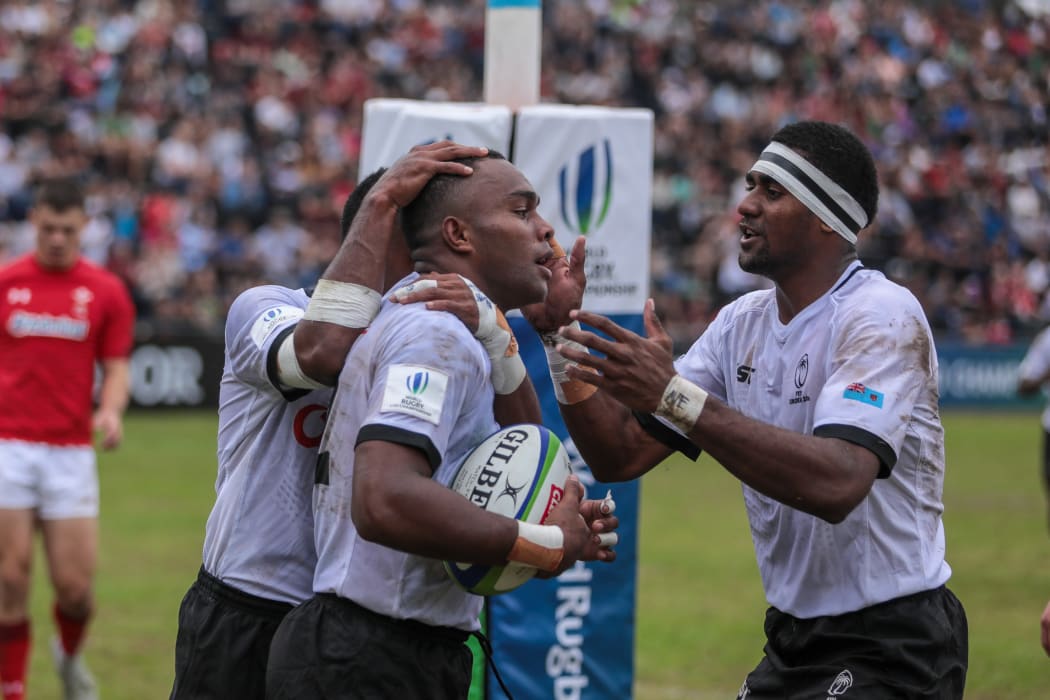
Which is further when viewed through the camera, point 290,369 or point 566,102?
point 566,102

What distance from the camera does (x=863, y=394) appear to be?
3932 mm

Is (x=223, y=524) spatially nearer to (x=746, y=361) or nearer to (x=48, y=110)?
(x=746, y=361)

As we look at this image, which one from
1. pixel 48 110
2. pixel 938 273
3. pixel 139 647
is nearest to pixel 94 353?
pixel 139 647

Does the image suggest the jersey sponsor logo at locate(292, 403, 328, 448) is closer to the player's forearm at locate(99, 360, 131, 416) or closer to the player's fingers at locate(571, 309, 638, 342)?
the player's fingers at locate(571, 309, 638, 342)

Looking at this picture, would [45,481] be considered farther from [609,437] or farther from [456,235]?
[456,235]

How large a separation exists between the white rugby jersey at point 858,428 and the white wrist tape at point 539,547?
0.82 meters

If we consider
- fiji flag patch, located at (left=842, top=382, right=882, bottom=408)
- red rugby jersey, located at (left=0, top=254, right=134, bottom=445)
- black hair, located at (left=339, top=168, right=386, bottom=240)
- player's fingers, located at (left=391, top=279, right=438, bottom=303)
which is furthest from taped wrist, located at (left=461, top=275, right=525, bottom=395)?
red rugby jersey, located at (left=0, top=254, right=134, bottom=445)

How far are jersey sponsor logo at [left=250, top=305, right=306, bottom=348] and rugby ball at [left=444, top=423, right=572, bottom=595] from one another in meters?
0.75

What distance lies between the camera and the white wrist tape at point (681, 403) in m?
3.80

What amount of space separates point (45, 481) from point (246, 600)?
398 centimetres

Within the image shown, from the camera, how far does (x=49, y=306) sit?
26.8 ft

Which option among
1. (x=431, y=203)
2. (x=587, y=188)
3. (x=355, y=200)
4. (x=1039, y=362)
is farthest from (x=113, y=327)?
(x=1039, y=362)

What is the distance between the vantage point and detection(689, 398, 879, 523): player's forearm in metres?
3.77

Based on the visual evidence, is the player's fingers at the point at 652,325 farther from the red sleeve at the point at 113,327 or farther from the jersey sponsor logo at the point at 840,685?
the red sleeve at the point at 113,327
